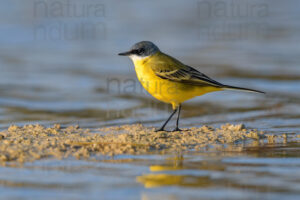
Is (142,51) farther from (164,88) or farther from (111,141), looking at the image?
(111,141)

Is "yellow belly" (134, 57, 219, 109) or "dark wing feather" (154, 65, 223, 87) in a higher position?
"dark wing feather" (154, 65, 223, 87)

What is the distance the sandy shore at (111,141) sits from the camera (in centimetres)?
638

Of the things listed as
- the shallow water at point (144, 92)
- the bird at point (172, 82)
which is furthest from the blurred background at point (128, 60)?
the bird at point (172, 82)

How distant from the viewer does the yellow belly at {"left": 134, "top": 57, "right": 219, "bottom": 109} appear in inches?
318

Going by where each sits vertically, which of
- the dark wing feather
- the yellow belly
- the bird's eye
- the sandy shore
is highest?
the bird's eye

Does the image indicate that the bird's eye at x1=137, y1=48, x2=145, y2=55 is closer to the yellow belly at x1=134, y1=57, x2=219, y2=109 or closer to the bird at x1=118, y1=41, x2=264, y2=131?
the bird at x1=118, y1=41, x2=264, y2=131

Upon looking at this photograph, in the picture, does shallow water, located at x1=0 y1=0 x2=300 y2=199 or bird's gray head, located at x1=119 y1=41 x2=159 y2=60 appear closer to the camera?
shallow water, located at x1=0 y1=0 x2=300 y2=199

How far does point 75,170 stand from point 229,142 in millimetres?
2330

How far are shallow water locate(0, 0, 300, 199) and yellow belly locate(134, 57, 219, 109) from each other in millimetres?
1312

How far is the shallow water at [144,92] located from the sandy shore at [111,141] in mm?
308

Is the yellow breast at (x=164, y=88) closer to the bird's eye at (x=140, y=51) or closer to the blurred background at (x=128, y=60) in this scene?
the bird's eye at (x=140, y=51)

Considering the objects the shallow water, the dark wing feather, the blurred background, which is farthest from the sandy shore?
the blurred background

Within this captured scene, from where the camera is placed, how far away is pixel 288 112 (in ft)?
33.1

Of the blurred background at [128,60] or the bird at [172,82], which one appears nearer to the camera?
the bird at [172,82]
